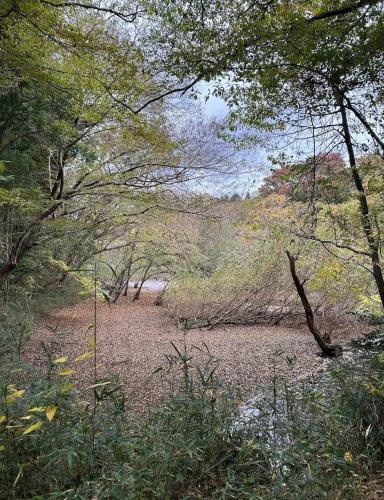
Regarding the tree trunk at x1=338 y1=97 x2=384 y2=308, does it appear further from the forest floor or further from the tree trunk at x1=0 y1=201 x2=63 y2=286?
the tree trunk at x1=0 y1=201 x2=63 y2=286

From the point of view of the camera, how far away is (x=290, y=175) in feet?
11.1

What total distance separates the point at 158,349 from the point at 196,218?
3485 millimetres

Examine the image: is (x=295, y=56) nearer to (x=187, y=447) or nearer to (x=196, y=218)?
(x=187, y=447)

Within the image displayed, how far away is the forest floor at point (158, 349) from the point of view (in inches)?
148

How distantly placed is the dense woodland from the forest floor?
24 centimetres

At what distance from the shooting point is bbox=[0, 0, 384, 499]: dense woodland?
4.75ft

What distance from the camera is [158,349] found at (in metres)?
5.75

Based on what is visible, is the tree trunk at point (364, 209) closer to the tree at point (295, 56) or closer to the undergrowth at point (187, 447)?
the tree at point (295, 56)

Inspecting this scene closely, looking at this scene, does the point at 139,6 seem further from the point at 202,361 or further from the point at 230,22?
the point at 202,361

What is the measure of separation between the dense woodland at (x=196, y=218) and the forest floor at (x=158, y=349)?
245 millimetres

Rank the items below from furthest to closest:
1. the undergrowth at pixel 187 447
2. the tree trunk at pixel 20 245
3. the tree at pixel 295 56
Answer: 1. the tree trunk at pixel 20 245
2. the tree at pixel 295 56
3. the undergrowth at pixel 187 447

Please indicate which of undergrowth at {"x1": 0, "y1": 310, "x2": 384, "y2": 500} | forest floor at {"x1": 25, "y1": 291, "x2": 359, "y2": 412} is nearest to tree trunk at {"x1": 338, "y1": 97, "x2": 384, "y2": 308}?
forest floor at {"x1": 25, "y1": 291, "x2": 359, "y2": 412}

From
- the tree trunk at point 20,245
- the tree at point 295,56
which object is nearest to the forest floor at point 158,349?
the tree trunk at point 20,245

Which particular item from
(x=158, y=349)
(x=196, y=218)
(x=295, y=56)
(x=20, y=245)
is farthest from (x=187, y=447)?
(x=196, y=218)
